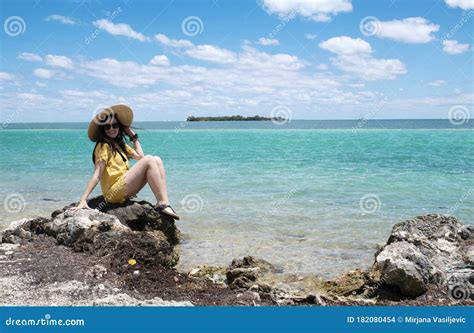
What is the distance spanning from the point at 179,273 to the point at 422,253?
320 cm

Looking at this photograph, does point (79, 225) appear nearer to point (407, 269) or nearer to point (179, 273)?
point (179, 273)

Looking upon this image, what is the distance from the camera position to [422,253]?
6.48m

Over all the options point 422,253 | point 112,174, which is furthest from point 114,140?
point 422,253

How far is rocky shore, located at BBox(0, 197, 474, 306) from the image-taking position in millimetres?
5267

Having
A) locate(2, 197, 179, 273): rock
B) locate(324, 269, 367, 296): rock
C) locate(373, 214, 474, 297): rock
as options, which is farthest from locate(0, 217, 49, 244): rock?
locate(373, 214, 474, 297): rock

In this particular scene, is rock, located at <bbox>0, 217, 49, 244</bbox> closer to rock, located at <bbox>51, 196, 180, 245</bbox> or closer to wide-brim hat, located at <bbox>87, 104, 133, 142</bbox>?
rock, located at <bbox>51, 196, 180, 245</bbox>

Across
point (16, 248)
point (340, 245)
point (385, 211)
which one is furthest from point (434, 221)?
point (16, 248)

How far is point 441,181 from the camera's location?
16.5 metres

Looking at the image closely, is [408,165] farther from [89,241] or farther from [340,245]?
[89,241]

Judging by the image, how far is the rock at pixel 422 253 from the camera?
5773 mm

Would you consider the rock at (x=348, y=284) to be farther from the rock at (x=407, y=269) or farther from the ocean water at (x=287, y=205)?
the ocean water at (x=287, y=205)

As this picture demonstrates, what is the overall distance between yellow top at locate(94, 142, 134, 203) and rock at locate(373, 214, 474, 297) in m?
4.05

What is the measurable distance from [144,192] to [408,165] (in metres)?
13.9

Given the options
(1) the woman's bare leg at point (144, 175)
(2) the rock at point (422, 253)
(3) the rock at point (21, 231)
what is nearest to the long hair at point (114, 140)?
A: (1) the woman's bare leg at point (144, 175)
